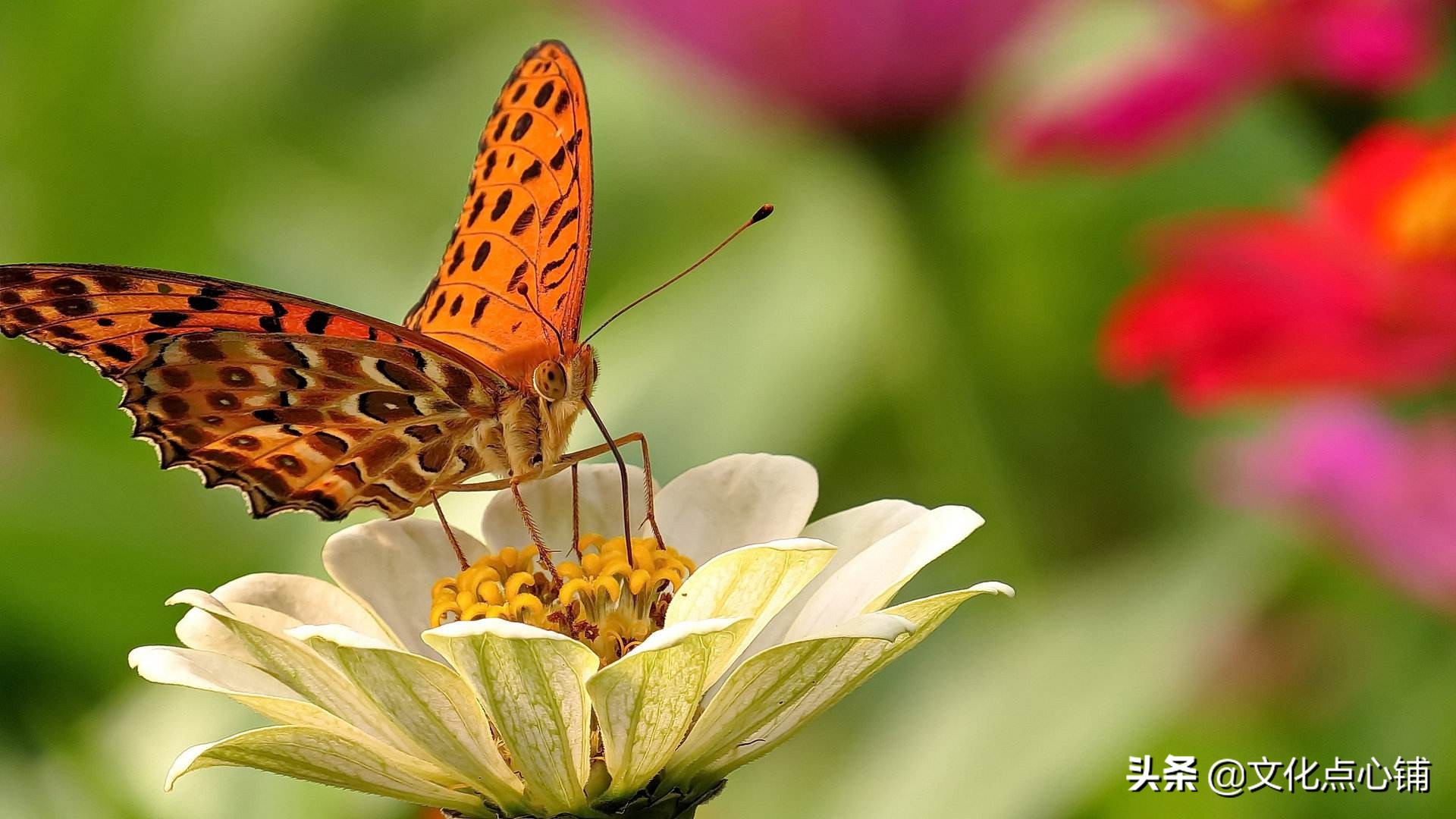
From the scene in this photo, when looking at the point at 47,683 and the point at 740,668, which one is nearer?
the point at 740,668

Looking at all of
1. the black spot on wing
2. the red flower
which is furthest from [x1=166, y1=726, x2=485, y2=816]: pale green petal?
the red flower

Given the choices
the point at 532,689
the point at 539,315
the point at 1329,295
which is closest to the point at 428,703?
the point at 532,689

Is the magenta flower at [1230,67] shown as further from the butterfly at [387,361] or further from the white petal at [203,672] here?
the white petal at [203,672]

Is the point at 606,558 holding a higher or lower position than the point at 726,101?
lower

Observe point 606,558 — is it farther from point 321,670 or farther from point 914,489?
point 914,489

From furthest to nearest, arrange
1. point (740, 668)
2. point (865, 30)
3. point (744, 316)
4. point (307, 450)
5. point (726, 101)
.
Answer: point (744, 316)
point (726, 101)
point (865, 30)
point (307, 450)
point (740, 668)

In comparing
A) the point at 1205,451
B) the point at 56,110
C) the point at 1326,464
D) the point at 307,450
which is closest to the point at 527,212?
the point at 307,450

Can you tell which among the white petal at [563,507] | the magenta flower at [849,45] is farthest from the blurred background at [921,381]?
the white petal at [563,507]
